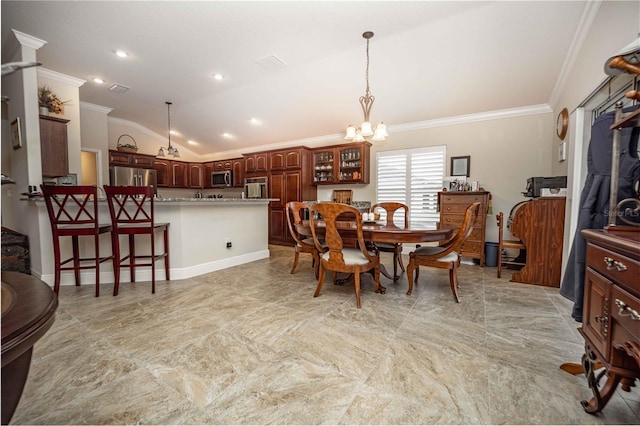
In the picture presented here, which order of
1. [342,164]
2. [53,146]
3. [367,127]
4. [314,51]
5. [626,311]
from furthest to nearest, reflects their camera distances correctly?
[342,164]
[53,146]
[314,51]
[367,127]
[626,311]

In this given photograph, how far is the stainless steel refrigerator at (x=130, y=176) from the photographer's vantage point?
5672 millimetres

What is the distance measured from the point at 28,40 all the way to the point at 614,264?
5495 millimetres

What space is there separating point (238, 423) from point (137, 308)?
5.57 ft

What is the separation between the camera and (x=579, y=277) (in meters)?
1.71

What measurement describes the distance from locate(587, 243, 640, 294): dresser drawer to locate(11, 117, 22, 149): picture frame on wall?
5353mm

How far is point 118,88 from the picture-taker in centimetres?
456

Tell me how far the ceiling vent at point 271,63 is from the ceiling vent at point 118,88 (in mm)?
2409

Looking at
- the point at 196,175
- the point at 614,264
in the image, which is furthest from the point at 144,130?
the point at 614,264

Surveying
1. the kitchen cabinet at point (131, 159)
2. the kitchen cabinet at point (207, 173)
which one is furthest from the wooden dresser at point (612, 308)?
the kitchen cabinet at point (207, 173)

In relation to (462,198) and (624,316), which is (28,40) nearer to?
(624,316)

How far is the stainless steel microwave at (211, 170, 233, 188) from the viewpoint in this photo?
7.01 meters

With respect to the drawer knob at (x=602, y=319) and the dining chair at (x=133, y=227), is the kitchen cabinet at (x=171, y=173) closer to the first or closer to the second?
the dining chair at (x=133, y=227)

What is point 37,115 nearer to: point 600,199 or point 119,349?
point 119,349

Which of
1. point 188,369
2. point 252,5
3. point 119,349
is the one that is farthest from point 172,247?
point 252,5
